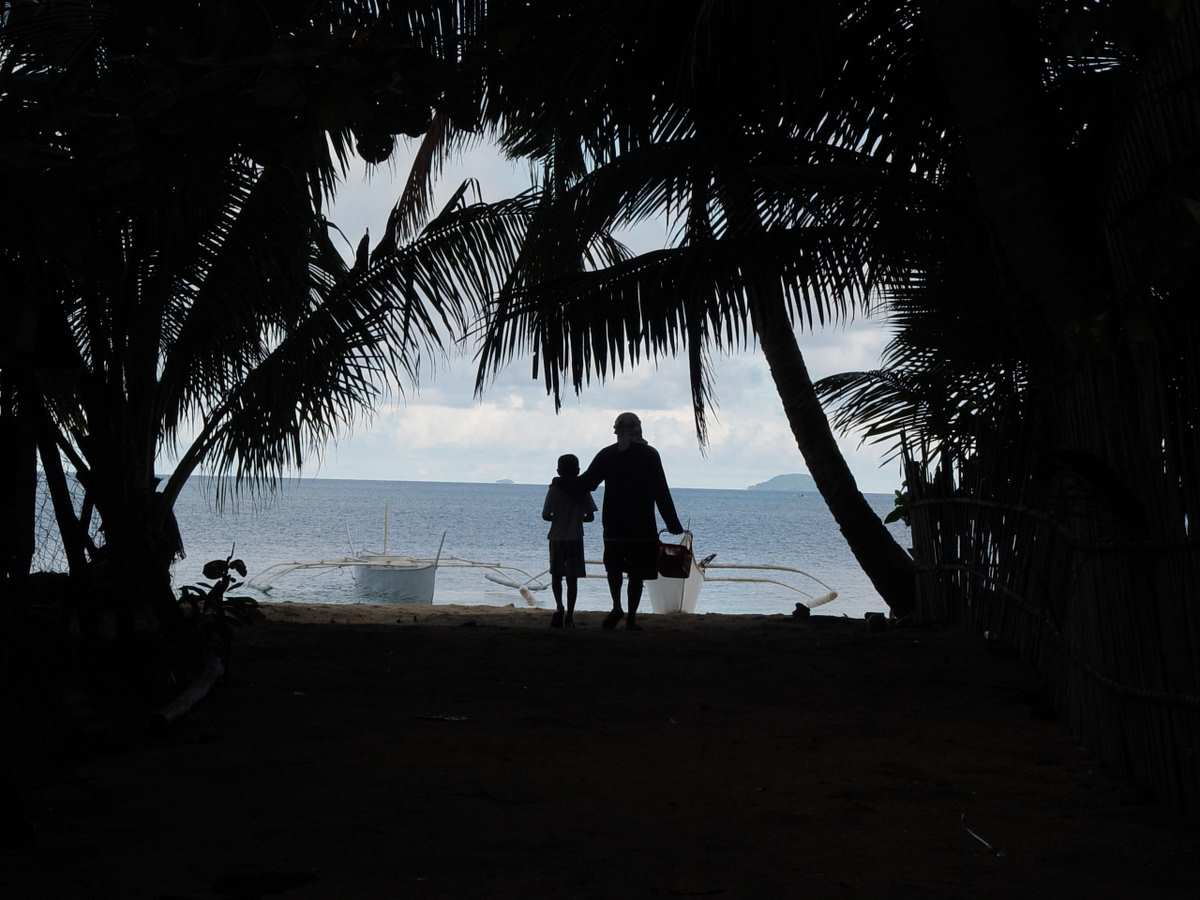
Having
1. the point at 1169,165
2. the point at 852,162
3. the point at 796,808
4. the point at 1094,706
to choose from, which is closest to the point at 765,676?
the point at 1094,706

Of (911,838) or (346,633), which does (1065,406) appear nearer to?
(911,838)

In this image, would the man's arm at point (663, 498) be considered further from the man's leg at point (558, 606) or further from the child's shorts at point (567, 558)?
the man's leg at point (558, 606)

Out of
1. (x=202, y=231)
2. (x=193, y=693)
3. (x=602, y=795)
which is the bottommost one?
(x=602, y=795)

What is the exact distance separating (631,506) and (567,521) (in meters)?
0.53

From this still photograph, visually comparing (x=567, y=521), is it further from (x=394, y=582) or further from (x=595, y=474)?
(x=394, y=582)

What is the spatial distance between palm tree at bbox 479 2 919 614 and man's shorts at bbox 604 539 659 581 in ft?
5.77

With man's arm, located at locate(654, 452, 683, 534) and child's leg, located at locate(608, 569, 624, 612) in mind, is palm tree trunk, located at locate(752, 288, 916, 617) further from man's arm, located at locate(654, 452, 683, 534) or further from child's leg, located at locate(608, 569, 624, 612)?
child's leg, located at locate(608, 569, 624, 612)

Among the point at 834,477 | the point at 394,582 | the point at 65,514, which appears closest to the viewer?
the point at 65,514

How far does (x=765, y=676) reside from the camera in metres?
5.29

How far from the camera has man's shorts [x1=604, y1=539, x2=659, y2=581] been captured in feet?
26.3

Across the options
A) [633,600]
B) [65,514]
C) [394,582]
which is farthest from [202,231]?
[394,582]

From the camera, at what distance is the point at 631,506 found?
7.97 metres

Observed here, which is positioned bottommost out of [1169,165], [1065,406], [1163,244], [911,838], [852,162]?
[911,838]

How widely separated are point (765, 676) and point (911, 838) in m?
2.49
